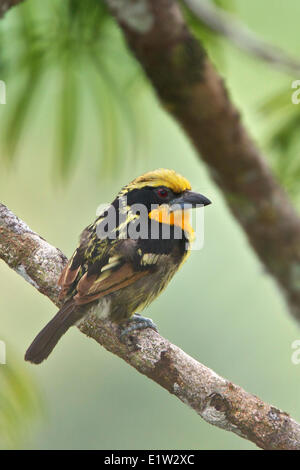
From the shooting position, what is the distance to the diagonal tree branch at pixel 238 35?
2.45 m

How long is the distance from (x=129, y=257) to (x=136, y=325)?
0.25m

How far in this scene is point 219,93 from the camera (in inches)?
97.7

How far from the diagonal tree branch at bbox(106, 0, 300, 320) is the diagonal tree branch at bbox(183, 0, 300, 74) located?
4.9 inches

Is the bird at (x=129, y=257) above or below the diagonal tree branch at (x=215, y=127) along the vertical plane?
below

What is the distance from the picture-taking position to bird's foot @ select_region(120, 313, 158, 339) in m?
2.45

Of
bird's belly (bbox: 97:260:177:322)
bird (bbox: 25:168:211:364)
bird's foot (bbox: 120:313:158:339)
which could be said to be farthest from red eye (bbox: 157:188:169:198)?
bird's foot (bbox: 120:313:158:339)

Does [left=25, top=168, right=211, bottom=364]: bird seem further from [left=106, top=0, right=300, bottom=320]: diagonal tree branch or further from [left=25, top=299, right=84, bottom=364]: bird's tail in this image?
[left=106, top=0, right=300, bottom=320]: diagonal tree branch

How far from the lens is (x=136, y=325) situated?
249 centimetres

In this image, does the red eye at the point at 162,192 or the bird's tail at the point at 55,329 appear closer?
the bird's tail at the point at 55,329

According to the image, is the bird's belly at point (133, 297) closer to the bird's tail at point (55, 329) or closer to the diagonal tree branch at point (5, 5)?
the bird's tail at point (55, 329)

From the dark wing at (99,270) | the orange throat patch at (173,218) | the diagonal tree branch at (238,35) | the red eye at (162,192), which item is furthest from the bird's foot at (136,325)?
the diagonal tree branch at (238,35)

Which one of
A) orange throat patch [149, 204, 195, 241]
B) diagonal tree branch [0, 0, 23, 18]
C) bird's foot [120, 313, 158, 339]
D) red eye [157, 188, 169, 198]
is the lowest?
bird's foot [120, 313, 158, 339]

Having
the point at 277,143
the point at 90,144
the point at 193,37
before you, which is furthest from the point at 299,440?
the point at 90,144

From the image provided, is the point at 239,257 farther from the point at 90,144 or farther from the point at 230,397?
the point at 230,397
